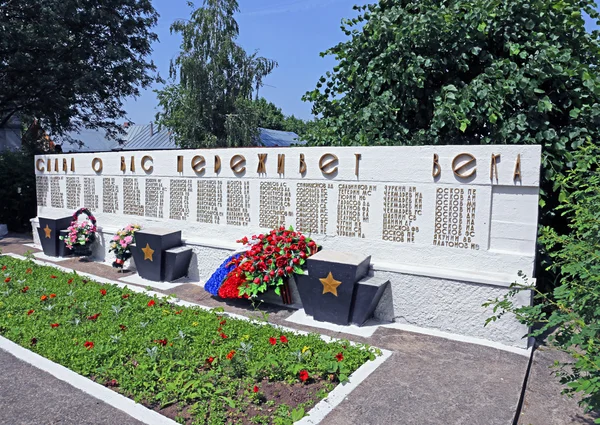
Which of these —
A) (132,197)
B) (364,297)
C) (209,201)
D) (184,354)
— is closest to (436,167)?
(364,297)

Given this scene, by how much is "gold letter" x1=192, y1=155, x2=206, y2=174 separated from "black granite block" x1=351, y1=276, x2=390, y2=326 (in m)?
3.31

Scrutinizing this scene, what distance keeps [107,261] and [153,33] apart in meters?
8.82

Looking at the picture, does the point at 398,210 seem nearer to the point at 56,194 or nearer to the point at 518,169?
the point at 518,169

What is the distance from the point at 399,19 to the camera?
672 centimetres

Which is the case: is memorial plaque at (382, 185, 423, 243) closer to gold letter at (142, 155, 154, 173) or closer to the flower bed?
the flower bed

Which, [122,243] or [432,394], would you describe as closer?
[432,394]

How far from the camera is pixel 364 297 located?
4934 mm

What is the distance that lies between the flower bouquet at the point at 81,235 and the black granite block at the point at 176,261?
228 cm

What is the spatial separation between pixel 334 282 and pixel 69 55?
11.1m

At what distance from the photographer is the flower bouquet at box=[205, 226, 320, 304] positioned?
5441mm

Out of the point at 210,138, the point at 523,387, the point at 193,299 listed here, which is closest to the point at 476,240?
the point at 523,387

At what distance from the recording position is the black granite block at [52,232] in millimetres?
8570

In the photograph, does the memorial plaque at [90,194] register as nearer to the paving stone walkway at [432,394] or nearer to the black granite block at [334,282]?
the paving stone walkway at [432,394]

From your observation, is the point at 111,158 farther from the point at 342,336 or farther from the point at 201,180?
the point at 342,336
